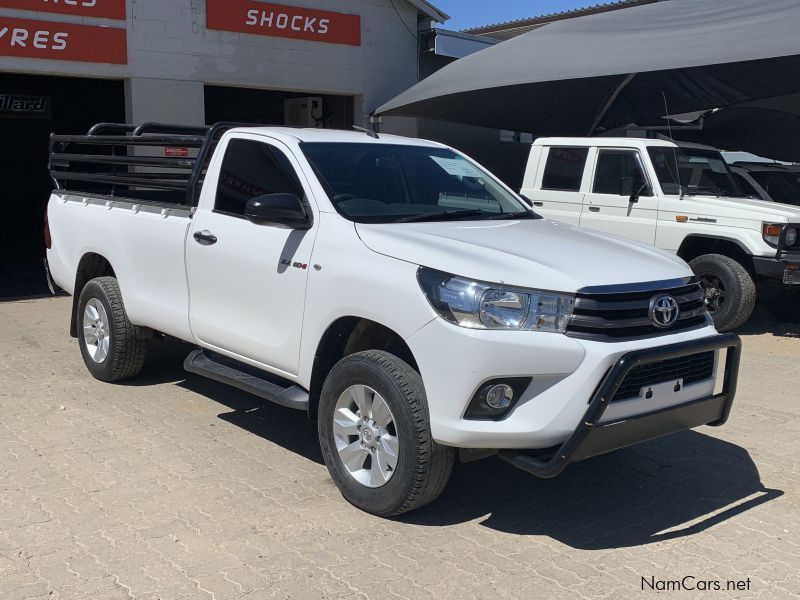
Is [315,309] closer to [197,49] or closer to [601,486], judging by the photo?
[601,486]

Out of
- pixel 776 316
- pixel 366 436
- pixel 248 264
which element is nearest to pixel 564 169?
pixel 776 316

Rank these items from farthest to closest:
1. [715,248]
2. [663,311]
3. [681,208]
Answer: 1. [715,248]
2. [681,208]
3. [663,311]

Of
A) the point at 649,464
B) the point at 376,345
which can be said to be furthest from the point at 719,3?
the point at 376,345

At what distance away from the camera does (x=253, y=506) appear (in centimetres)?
438

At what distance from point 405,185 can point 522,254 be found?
51.4 inches

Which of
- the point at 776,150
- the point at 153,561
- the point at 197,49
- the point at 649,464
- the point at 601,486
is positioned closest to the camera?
the point at 153,561

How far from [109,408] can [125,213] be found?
1.42 m

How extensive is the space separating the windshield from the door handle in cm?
852

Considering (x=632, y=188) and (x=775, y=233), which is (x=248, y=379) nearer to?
(x=632, y=188)

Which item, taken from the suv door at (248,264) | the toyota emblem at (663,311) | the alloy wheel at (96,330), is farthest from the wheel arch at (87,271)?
the toyota emblem at (663,311)

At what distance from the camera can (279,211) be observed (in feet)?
14.8

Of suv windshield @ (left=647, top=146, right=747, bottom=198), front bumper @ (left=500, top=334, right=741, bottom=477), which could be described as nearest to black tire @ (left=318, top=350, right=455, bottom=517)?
front bumper @ (left=500, top=334, right=741, bottom=477)

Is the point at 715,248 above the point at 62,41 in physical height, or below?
below

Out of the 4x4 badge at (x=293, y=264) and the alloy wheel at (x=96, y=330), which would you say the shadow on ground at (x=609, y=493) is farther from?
the alloy wheel at (x=96, y=330)
